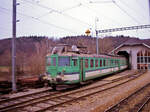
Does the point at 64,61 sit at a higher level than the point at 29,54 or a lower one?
lower

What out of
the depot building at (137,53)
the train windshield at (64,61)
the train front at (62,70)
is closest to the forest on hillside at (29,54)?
the depot building at (137,53)

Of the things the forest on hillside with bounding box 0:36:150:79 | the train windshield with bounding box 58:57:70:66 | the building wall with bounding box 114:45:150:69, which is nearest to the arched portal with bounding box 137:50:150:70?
the building wall with bounding box 114:45:150:69

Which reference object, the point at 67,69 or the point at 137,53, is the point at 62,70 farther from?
the point at 137,53

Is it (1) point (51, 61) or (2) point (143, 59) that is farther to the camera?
(2) point (143, 59)

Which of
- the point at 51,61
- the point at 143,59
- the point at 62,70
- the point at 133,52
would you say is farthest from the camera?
the point at 133,52

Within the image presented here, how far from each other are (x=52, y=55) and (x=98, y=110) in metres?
7.16

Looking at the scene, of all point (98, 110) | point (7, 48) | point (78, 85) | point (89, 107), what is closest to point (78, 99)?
point (89, 107)

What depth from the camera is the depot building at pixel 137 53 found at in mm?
35156

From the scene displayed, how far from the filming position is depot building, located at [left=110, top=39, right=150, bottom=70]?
35.2 meters

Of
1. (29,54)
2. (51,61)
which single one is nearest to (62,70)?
(51,61)

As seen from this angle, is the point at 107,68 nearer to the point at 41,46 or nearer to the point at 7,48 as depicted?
the point at 7,48

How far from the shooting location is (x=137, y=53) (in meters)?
36.3

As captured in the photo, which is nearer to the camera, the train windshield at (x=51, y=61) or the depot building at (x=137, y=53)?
the train windshield at (x=51, y=61)

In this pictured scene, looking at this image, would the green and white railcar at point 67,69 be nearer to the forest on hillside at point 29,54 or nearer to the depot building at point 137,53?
the forest on hillside at point 29,54
